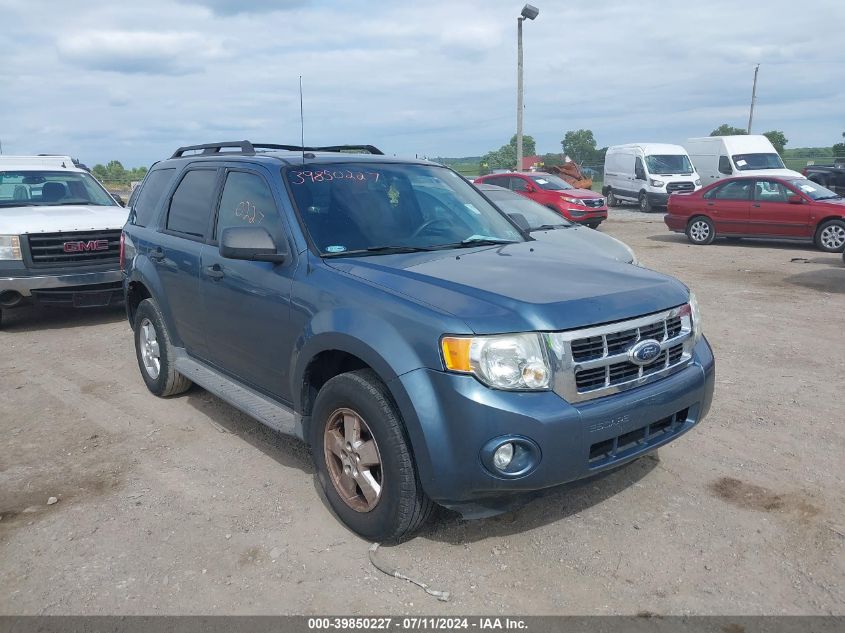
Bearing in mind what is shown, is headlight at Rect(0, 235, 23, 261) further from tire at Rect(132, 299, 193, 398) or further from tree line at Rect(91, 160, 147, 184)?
tree line at Rect(91, 160, 147, 184)

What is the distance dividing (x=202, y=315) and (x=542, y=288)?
2.45 meters

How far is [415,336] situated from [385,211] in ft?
4.54

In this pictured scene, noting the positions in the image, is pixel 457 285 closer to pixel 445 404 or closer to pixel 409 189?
pixel 445 404

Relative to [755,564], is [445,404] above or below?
above

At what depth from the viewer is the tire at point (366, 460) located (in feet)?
10.4

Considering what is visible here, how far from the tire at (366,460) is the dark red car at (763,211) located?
1264 centimetres

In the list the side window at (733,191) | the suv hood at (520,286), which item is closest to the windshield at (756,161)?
the side window at (733,191)

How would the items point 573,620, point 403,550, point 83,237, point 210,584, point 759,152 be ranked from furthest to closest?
point 759,152 < point 83,237 < point 403,550 < point 210,584 < point 573,620

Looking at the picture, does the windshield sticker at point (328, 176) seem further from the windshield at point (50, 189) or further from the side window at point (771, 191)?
the side window at point (771, 191)

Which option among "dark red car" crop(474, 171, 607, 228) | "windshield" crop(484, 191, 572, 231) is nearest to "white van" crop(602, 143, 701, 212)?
"dark red car" crop(474, 171, 607, 228)

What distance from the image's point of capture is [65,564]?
3416mm

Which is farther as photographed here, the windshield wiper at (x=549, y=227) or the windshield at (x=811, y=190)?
the windshield at (x=811, y=190)

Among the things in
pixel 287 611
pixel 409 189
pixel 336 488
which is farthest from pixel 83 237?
pixel 287 611

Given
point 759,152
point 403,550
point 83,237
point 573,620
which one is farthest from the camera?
point 759,152
